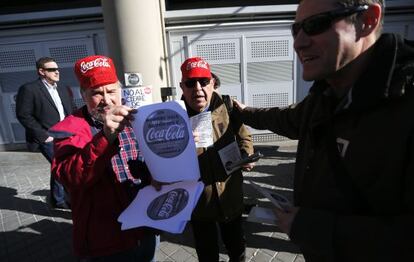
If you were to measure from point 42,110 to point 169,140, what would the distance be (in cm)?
370

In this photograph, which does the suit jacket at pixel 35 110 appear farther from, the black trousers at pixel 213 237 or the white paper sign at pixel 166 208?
the white paper sign at pixel 166 208

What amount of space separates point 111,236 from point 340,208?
120 cm

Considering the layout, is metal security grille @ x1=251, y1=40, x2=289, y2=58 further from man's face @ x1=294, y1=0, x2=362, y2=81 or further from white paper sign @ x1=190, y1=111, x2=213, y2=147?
man's face @ x1=294, y1=0, x2=362, y2=81

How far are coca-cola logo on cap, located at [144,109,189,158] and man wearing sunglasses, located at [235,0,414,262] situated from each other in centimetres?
56

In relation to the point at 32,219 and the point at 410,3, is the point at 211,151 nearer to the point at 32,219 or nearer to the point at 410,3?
the point at 32,219

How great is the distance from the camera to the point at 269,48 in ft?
22.3

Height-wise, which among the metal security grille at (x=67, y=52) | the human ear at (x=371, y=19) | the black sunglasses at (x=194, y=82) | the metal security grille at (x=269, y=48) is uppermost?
the metal security grille at (x=67, y=52)

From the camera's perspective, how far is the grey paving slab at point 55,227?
10.7 feet

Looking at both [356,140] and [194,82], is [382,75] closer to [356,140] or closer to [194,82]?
[356,140]

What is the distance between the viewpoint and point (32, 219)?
4203 mm

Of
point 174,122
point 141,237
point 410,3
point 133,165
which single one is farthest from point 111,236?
point 410,3

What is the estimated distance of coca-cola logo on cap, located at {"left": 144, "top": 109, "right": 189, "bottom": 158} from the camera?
1.41 meters

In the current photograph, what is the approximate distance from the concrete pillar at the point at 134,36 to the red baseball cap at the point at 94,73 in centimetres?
438

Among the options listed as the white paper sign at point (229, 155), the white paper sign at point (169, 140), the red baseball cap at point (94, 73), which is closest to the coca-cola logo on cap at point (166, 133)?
the white paper sign at point (169, 140)
